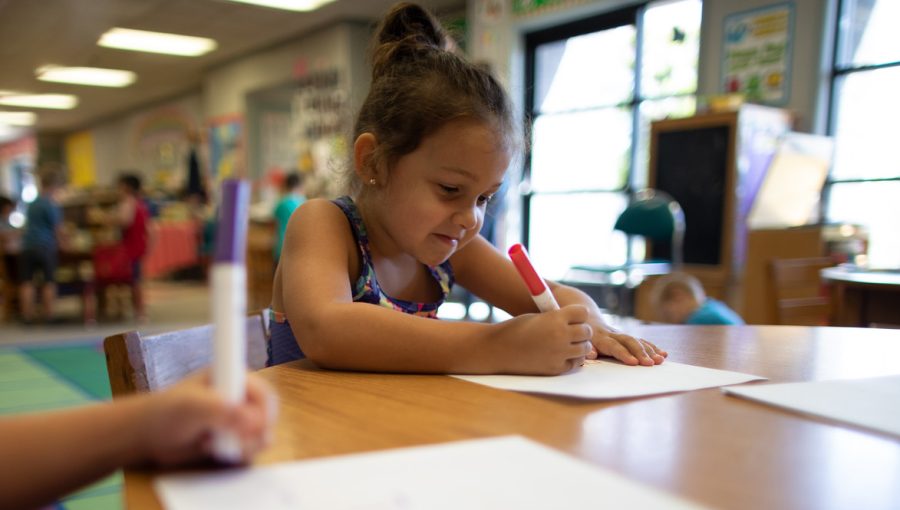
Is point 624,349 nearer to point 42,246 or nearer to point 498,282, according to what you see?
point 498,282

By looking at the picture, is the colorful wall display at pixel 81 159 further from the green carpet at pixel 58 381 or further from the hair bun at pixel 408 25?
the hair bun at pixel 408 25

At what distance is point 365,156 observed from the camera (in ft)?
2.67

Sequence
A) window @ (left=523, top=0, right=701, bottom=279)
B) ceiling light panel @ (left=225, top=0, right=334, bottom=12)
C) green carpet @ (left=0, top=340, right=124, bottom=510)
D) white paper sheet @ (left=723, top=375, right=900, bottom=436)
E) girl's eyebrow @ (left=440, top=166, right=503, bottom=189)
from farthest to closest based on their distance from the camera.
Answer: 1. ceiling light panel @ (left=225, top=0, right=334, bottom=12)
2. window @ (left=523, top=0, right=701, bottom=279)
3. green carpet @ (left=0, top=340, right=124, bottom=510)
4. girl's eyebrow @ (left=440, top=166, right=503, bottom=189)
5. white paper sheet @ (left=723, top=375, right=900, bottom=436)

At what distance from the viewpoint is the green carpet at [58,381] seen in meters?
1.49

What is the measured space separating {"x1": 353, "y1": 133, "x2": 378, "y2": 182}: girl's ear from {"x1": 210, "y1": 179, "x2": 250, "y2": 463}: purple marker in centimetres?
52

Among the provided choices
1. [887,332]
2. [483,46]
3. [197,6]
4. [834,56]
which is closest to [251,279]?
[197,6]

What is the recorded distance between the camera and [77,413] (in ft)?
1.01

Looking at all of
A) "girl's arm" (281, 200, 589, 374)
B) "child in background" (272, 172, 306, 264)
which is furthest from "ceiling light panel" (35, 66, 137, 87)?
→ "girl's arm" (281, 200, 589, 374)

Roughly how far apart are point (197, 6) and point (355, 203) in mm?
5346

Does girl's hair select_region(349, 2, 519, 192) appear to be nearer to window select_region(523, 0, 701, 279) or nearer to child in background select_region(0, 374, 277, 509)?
child in background select_region(0, 374, 277, 509)

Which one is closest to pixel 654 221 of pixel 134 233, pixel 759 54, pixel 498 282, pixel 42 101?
pixel 759 54

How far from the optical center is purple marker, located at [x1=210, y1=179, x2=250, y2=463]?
0.91ft

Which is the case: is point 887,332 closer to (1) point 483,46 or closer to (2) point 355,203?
(2) point 355,203

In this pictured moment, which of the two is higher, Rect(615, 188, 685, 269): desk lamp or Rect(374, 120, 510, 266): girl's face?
Rect(374, 120, 510, 266): girl's face
